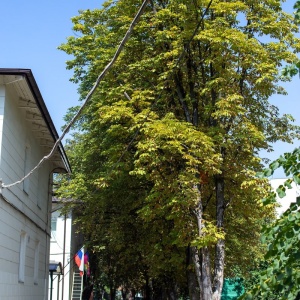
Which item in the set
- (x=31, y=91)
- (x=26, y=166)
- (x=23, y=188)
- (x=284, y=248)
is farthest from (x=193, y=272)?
(x=284, y=248)

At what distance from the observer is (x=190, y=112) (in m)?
23.7

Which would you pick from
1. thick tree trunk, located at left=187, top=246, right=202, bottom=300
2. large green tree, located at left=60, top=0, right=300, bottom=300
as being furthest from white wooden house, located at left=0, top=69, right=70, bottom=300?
thick tree trunk, located at left=187, top=246, right=202, bottom=300

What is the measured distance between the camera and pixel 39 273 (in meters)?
22.8

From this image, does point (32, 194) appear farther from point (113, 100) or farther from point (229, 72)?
point (229, 72)

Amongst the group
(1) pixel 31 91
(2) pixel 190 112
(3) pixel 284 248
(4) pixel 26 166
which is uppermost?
(2) pixel 190 112

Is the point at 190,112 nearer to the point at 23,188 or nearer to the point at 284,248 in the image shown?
the point at 23,188

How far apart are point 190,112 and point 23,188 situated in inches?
312

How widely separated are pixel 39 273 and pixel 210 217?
6.70 meters

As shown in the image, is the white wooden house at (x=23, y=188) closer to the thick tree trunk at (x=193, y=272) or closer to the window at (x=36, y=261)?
the window at (x=36, y=261)

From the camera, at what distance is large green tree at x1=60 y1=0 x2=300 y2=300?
2012cm

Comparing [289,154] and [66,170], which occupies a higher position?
[66,170]

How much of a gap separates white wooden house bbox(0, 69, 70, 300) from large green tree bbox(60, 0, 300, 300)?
248 centimetres

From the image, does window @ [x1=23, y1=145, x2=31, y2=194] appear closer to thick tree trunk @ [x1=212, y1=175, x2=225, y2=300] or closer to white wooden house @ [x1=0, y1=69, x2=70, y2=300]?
white wooden house @ [x1=0, y1=69, x2=70, y2=300]

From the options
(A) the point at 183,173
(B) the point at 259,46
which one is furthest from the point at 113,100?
(B) the point at 259,46
